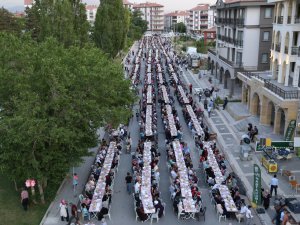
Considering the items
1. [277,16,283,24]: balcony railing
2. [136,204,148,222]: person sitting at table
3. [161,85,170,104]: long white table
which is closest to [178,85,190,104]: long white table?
[161,85,170,104]: long white table

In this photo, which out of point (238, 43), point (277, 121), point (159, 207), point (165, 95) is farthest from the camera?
point (238, 43)

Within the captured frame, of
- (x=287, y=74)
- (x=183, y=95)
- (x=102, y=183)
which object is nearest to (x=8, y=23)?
(x=183, y=95)

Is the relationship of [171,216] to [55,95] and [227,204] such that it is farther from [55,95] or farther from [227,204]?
[55,95]

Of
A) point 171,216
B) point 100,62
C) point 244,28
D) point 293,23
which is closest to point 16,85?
point 100,62

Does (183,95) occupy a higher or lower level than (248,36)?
lower

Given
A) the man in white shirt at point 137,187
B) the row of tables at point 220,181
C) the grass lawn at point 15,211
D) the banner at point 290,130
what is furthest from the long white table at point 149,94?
the grass lawn at point 15,211

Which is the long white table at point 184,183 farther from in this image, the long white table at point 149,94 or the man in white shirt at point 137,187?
the long white table at point 149,94

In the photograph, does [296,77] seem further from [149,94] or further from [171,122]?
[149,94]

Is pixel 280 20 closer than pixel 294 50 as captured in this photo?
No

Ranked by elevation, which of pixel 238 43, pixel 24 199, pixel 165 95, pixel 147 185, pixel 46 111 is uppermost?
pixel 238 43
